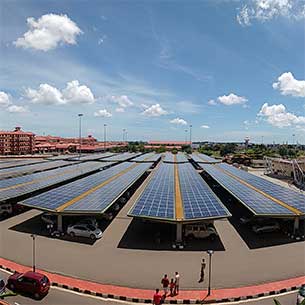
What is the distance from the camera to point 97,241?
19.1 m

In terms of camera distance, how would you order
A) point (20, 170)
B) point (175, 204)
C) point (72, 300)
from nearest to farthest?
point (72, 300)
point (175, 204)
point (20, 170)

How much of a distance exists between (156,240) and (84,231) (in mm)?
4949

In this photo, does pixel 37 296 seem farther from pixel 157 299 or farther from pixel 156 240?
pixel 156 240

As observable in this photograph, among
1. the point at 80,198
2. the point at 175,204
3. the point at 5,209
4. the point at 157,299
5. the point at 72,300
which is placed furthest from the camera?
the point at 5,209

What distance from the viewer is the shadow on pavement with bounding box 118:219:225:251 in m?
18.1

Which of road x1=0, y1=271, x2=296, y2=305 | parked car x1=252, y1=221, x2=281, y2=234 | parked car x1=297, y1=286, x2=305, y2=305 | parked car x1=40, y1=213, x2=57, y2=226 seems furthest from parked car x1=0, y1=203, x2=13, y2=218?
parked car x1=297, y1=286, x2=305, y2=305

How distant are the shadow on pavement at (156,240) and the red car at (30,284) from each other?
6.16m

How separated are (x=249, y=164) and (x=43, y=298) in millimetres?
72273

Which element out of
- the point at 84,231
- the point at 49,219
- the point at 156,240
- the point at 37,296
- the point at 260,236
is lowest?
the point at 37,296

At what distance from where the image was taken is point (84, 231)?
19.6m

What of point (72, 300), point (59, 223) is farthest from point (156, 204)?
point (72, 300)

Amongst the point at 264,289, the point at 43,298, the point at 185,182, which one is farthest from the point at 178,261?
the point at 185,182

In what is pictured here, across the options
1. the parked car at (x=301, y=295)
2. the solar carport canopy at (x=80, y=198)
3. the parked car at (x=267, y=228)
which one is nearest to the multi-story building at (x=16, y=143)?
the solar carport canopy at (x=80, y=198)

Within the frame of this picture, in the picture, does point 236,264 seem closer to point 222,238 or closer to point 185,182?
point 222,238
